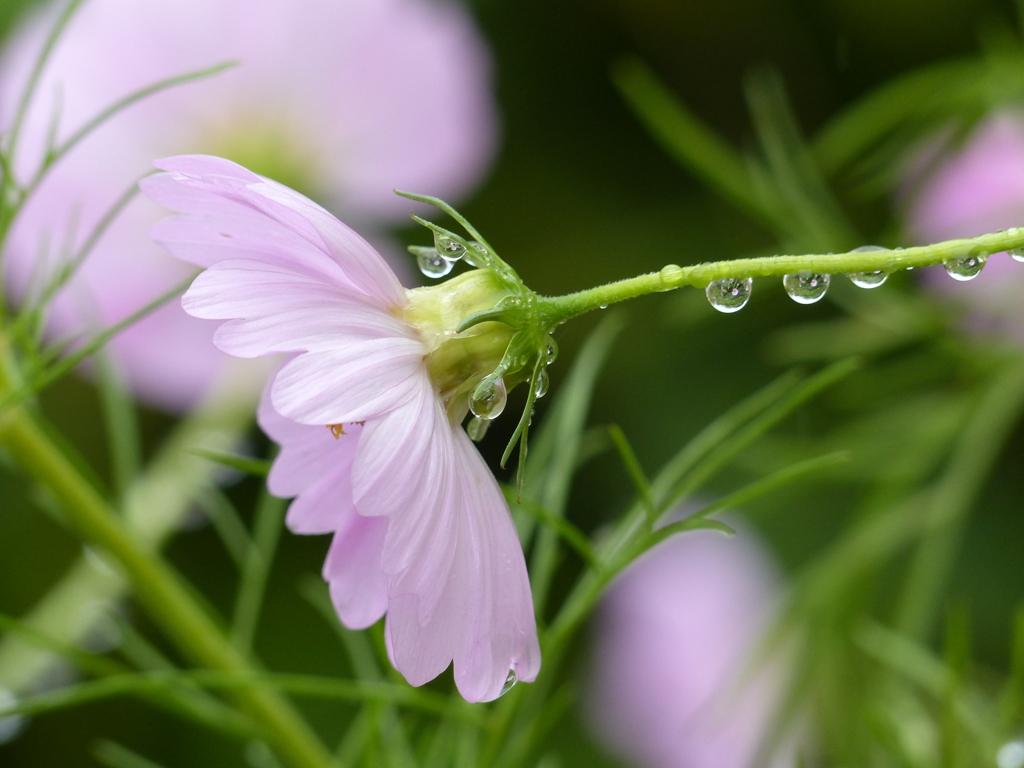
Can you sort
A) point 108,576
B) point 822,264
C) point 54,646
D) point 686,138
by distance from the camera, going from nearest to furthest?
point 822,264, point 54,646, point 108,576, point 686,138

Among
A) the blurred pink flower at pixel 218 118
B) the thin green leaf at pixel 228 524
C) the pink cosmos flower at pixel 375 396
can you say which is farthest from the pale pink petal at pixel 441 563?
the blurred pink flower at pixel 218 118

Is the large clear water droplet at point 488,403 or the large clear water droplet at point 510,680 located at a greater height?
the large clear water droplet at point 488,403

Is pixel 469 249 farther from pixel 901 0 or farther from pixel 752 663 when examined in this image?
pixel 901 0

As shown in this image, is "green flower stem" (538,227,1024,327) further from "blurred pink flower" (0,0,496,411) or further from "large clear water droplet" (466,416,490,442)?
"blurred pink flower" (0,0,496,411)

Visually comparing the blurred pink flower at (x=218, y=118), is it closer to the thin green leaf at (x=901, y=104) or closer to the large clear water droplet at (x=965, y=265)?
the thin green leaf at (x=901, y=104)

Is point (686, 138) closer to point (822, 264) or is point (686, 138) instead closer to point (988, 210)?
point (988, 210)

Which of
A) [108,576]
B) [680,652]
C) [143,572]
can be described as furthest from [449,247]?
[680,652]

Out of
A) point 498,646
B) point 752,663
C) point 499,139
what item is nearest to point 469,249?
point 498,646
